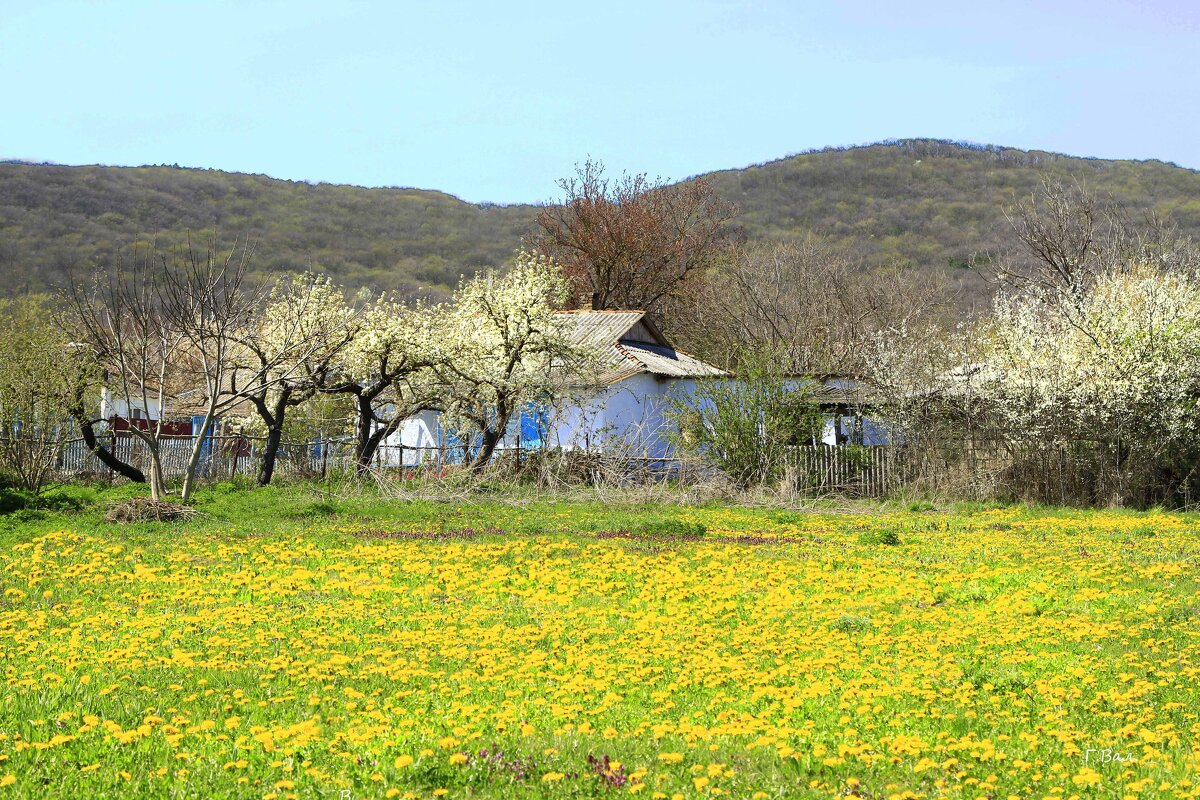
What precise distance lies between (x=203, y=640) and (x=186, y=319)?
17.4 metres

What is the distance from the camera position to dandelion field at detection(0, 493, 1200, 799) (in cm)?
654

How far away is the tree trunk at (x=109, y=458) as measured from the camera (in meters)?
29.1

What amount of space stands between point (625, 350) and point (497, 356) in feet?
41.2

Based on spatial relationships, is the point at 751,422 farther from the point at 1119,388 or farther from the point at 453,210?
the point at 453,210

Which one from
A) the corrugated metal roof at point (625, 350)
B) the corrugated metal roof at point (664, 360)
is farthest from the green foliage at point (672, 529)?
the corrugated metal roof at point (664, 360)

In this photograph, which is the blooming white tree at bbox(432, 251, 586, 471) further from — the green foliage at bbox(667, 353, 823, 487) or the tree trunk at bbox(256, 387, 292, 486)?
the green foliage at bbox(667, 353, 823, 487)

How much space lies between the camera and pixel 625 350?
4519cm

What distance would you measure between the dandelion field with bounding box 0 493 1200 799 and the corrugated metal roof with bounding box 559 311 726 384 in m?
24.0

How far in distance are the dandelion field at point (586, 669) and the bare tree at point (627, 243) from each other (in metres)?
45.2

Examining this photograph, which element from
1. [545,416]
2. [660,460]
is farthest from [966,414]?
[545,416]

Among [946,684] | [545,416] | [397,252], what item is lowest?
[946,684]

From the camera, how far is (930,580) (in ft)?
47.5

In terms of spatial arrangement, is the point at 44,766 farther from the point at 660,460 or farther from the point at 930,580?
the point at 660,460

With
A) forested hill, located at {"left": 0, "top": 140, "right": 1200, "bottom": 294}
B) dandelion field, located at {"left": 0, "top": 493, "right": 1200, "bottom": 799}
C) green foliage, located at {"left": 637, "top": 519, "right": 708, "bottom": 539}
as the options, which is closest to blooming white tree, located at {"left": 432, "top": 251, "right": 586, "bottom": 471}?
green foliage, located at {"left": 637, "top": 519, "right": 708, "bottom": 539}
